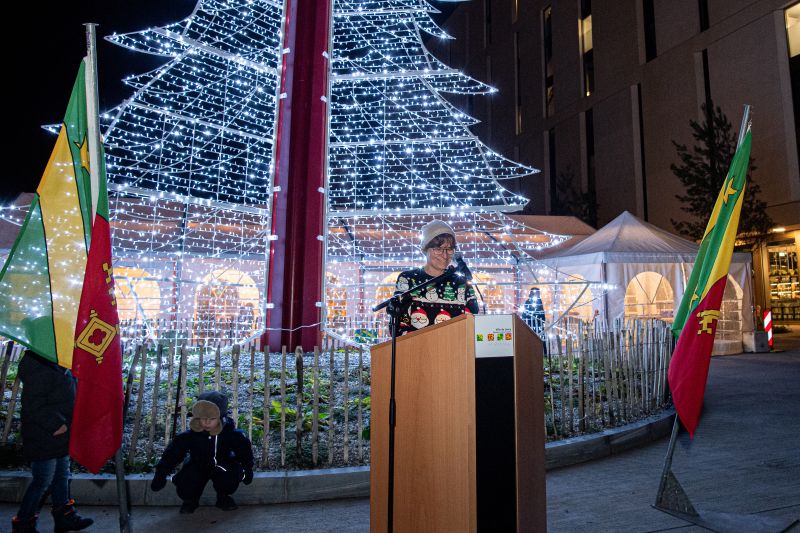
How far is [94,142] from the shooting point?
2709 millimetres

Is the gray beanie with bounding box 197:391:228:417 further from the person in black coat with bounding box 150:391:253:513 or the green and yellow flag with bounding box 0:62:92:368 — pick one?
the green and yellow flag with bounding box 0:62:92:368

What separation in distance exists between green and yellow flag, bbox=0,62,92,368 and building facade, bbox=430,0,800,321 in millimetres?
23360

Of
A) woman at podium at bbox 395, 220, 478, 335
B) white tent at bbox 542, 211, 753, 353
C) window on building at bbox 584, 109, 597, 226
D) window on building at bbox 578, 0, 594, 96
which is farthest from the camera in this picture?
window on building at bbox 578, 0, 594, 96

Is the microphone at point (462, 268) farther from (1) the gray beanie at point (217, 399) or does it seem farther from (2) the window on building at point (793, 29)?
(2) the window on building at point (793, 29)

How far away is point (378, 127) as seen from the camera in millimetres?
10367

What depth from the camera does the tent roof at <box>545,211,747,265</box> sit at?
513 inches

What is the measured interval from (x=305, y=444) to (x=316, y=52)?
670 centimetres

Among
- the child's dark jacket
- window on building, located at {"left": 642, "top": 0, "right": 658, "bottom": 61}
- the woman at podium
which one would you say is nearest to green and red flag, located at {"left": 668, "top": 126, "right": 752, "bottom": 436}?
the woman at podium

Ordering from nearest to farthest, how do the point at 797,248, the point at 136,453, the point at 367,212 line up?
the point at 136,453
the point at 367,212
the point at 797,248

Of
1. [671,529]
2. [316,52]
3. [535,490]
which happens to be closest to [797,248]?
[316,52]

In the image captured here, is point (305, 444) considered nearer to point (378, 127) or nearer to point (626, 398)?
point (626, 398)

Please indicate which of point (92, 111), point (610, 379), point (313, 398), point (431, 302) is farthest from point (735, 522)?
point (92, 111)

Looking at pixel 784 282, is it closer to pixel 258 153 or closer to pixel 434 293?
pixel 258 153

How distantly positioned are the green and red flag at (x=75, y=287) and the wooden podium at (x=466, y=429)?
148 cm
